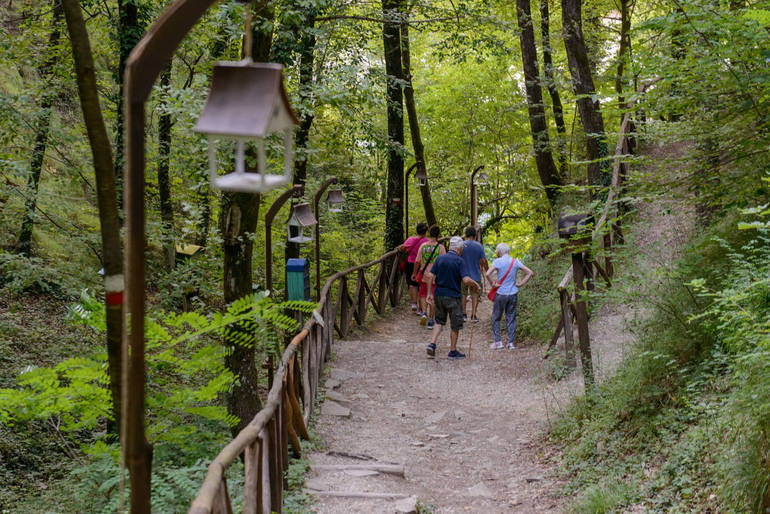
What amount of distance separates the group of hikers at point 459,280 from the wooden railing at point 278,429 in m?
1.73

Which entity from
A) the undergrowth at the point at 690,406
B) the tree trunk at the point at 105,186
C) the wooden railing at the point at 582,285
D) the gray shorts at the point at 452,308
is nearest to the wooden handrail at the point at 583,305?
the wooden railing at the point at 582,285

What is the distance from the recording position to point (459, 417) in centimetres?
880

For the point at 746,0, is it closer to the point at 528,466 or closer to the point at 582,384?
the point at 582,384

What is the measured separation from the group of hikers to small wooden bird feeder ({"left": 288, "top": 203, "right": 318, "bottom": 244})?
257 centimetres

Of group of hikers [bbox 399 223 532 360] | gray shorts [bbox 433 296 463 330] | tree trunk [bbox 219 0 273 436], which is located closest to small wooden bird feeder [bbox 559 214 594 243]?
group of hikers [bbox 399 223 532 360]

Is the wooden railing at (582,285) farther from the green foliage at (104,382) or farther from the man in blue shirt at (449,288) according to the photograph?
the green foliage at (104,382)

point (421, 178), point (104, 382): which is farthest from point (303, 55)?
point (421, 178)

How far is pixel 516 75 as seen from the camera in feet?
73.2

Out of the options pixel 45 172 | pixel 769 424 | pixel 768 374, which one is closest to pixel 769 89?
pixel 768 374

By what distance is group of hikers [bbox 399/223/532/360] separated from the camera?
35.6ft

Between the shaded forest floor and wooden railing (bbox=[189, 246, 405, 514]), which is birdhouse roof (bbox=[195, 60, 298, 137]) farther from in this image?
the shaded forest floor

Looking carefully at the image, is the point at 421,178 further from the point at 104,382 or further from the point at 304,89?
the point at 104,382

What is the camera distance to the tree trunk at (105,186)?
372 centimetres

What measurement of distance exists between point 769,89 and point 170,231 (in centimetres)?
792
